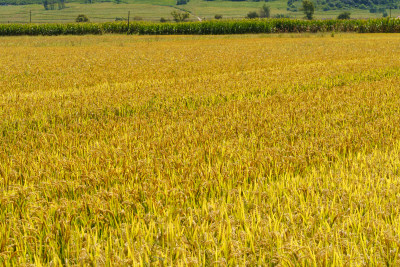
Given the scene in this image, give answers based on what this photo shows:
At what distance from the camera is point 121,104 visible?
26.9ft

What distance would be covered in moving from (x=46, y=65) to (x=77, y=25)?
124 feet

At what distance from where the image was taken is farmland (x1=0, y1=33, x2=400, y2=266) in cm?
283

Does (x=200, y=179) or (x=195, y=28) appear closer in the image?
(x=200, y=179)

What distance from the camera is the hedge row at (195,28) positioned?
5000cm

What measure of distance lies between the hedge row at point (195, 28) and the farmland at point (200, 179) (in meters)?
43.2

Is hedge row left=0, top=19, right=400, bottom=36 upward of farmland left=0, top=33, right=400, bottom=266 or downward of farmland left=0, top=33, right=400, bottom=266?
upward

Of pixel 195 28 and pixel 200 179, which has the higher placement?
pixel 195 28

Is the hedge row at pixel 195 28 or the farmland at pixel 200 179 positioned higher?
the hedge row at pixel 195 28

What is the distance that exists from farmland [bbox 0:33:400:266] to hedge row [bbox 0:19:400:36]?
43.2 metres

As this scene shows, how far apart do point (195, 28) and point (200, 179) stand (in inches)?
1915

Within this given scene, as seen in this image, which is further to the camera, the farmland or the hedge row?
the hedge row

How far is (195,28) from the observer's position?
5084 centimetres

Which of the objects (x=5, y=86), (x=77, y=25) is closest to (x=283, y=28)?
(x=77, y=25)

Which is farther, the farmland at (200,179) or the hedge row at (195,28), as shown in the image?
the hedge row at (195,28)
